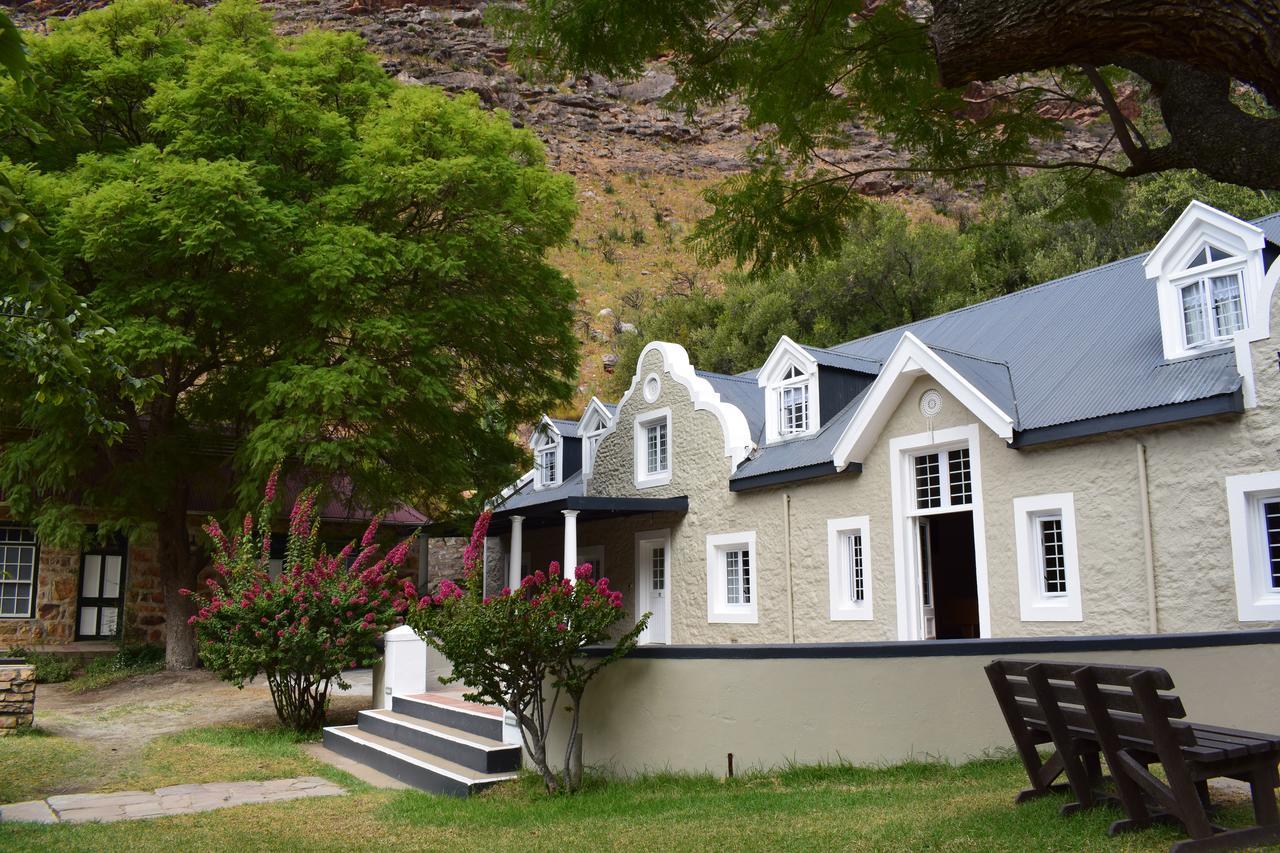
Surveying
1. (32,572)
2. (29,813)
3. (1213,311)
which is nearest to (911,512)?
(1213,311)

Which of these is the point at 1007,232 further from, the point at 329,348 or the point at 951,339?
the point at 329,348

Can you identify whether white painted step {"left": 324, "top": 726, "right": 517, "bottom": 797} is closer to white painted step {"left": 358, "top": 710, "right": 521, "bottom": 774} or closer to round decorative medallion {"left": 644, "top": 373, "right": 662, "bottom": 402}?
white painted step {"left": 358, "top": 710, "right": 521, "bottom": 774}

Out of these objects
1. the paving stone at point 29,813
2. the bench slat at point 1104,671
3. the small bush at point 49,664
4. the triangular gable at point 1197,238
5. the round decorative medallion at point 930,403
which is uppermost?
the triangular gable at point 1197,238

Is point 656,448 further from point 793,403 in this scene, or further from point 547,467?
point 547,467

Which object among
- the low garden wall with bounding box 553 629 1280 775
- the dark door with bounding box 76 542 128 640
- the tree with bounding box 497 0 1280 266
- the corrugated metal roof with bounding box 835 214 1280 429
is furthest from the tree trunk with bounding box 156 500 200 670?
the tree with bounding box 497 0 1280 266

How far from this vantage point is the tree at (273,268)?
51.3ft

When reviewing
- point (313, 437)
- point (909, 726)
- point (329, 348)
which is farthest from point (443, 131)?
point (909, 726)

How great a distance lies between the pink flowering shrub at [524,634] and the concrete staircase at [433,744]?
66 cm

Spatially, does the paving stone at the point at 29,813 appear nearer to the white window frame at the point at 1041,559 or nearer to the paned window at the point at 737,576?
the white window frame at the point at 1041,559

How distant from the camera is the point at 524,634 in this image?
8.85 m

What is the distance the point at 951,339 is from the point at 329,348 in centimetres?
1022

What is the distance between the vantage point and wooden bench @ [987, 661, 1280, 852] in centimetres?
495

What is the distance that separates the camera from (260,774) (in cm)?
1070

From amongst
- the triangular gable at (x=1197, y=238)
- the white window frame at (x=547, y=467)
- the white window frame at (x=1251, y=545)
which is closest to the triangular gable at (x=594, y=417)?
the white window frame at (x=547, y=467)
